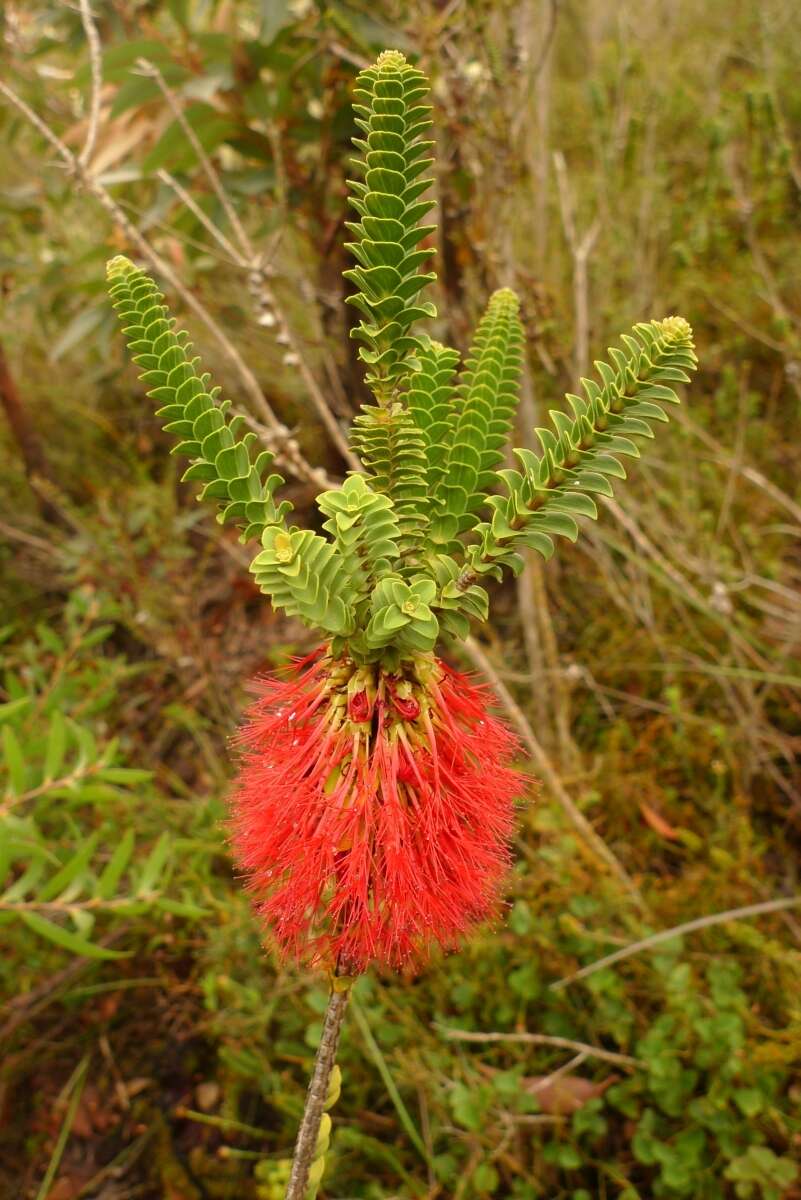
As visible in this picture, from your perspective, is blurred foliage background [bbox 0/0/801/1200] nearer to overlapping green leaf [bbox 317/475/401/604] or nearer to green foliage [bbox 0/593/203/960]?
green foliage [bbox 0/593/203/960]

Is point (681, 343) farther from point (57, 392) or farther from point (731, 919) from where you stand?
point (57, 392)

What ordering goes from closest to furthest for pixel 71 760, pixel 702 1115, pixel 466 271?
pixel 702 1115 → pixel 466 271 → pixel 71 760

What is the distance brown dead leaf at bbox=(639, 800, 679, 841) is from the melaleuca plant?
1180 mm

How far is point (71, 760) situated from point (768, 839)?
1515mm

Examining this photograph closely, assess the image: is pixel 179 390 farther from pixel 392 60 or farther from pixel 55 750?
pixel 55 750

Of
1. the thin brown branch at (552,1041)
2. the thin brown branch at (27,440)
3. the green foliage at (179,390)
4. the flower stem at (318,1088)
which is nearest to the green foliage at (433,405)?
the green foliage at (179,390)

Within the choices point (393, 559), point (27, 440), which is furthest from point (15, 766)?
point (27, 440)

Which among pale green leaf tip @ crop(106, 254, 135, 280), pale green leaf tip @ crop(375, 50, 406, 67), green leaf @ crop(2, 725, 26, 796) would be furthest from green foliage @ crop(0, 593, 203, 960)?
pale green leaf tip @ crop(375, 50, 406, 67)

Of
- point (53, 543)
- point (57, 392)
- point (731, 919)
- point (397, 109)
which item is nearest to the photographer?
point (397, 109)

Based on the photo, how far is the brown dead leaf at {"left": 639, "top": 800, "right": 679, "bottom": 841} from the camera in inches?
66.2

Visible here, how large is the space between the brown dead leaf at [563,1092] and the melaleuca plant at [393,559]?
0.87 meters

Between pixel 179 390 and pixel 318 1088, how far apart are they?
0.46 meters

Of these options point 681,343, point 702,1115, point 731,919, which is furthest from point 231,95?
point 702,1115

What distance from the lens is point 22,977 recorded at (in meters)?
1.65
